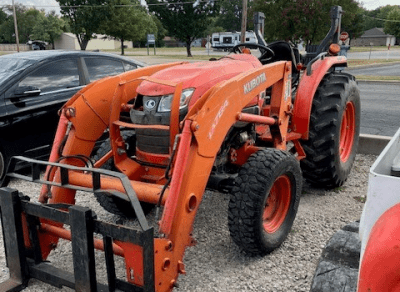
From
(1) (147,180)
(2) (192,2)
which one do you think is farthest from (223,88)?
(2) (192,2)

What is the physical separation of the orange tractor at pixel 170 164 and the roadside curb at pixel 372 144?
6.58 feet

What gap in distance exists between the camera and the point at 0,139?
216 inches

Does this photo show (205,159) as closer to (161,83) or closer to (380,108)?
(161,83)

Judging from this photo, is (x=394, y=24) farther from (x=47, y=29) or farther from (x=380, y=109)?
(x=380, y=109)

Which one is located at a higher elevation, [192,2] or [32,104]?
[192,2]

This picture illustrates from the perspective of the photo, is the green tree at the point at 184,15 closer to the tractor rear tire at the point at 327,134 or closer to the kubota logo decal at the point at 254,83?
the tractor rear tire at the point at 327,134

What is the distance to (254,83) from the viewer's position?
12.4 feet

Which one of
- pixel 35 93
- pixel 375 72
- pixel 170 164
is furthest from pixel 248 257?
pixel 375 72

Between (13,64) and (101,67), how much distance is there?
127 cm

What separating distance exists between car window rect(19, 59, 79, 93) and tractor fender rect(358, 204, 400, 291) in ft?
17.3

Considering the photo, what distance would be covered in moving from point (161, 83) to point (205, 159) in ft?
2.72

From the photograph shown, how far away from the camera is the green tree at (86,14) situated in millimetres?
45188

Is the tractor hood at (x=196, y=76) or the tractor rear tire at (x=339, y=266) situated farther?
the tractor hood at (x=196, y=76)

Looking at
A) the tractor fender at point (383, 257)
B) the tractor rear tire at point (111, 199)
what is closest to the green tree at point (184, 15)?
the tractor rear tire at point (111, 199)
